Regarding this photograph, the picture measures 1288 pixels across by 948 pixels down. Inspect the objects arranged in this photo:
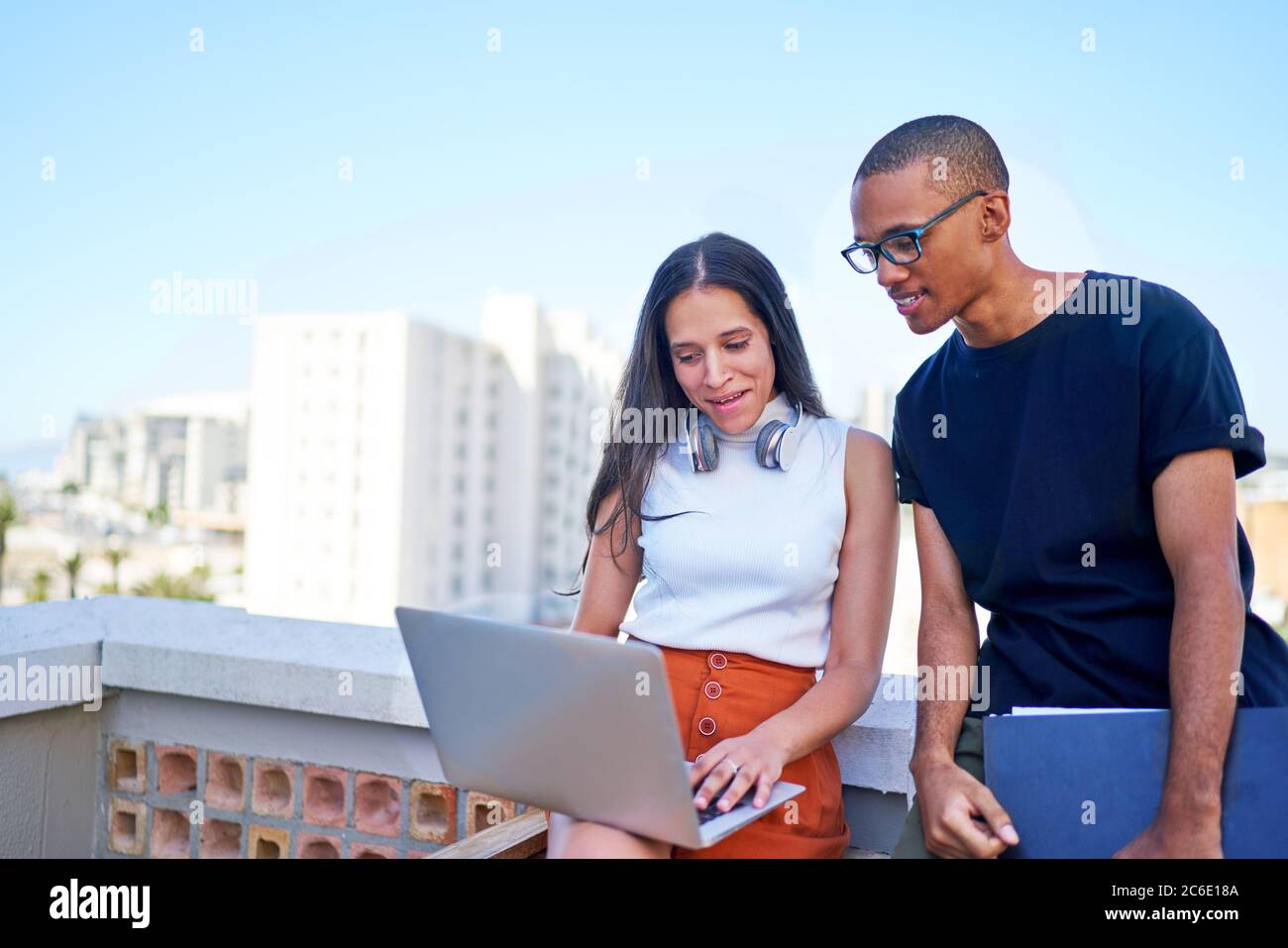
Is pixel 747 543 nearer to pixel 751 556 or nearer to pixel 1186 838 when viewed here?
pixel 751 556

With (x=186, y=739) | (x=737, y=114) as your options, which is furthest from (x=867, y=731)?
(x=737, y=114)

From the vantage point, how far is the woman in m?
1.63

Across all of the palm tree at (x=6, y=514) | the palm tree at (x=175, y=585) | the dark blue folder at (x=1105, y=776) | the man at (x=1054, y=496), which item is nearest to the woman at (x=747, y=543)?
the man at (x=1054, y=496)

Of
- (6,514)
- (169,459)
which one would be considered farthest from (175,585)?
(169,459)

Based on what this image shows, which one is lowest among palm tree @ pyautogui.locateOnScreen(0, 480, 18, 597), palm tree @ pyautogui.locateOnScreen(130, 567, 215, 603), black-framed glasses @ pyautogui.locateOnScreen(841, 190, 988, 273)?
palm tree @ pyautogui.locateOnScreen(130, 567, 215, 603)

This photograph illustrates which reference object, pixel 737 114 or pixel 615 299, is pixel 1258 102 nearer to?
pixel 737 114

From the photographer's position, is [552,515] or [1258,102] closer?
[1258,102]

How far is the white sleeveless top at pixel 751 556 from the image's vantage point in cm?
173

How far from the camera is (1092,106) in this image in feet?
167

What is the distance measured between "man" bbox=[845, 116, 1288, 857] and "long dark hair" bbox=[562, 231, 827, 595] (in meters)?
0.26

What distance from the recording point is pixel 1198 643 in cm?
137

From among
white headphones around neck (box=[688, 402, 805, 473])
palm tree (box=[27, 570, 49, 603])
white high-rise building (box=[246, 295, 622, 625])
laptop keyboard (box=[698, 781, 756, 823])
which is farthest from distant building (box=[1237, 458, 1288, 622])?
white high-rise building (box=[246, 295, 622, 625])

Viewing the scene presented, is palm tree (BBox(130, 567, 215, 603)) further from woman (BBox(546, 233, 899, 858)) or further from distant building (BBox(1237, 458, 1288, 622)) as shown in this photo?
woman (BBox(546, 233, 899, 858))
